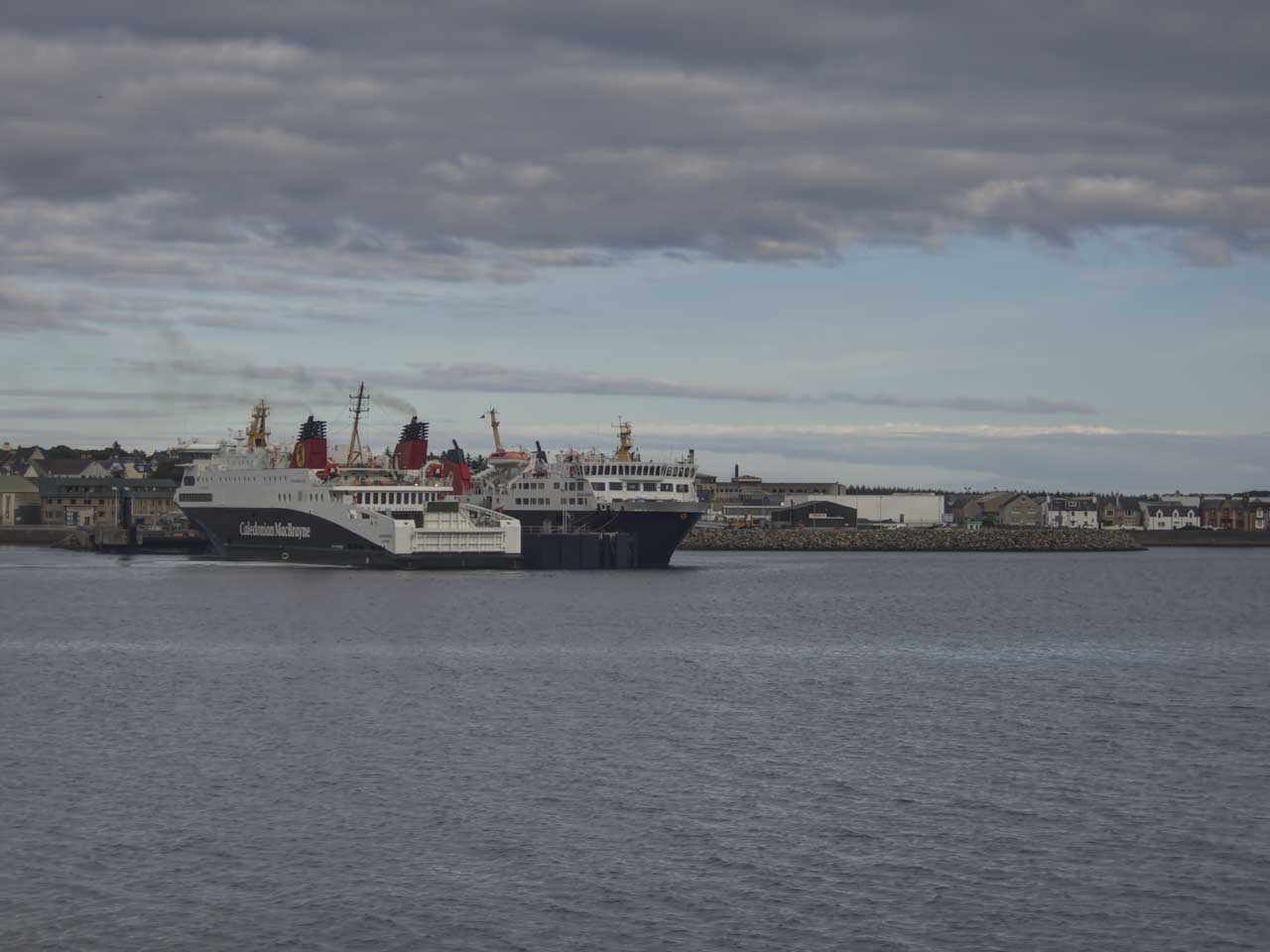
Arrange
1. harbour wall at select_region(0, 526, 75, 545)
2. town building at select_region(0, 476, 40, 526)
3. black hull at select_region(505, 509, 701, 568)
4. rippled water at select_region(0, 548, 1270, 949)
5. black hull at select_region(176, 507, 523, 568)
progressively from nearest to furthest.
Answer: rippled water at select_region(0, 548, 1270, 949) < black hull at select_region(176, 507, 523, 568) < black hull at select_region(505, 509, 701, 568) < harbour wall at select_region(0, 526, 75, 545) < town building at select_region(0, 476, 40, 526)

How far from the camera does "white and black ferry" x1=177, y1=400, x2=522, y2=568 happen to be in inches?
3959

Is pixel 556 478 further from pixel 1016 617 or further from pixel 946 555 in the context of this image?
pixel 946 555

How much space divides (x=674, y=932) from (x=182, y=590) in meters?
71.9

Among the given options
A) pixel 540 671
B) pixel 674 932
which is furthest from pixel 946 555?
pixel 674 932

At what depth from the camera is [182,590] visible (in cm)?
8738

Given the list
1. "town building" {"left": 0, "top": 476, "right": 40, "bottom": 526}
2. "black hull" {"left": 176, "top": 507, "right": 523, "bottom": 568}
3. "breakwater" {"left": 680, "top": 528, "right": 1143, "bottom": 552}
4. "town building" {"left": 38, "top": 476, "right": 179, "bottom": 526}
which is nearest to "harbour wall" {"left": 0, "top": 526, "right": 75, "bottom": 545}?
"town building" {"left": 38, "top": 476, "right": 179, "bottom": 526}

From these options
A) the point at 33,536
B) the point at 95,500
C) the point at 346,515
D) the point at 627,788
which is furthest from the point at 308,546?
the point at 95,500

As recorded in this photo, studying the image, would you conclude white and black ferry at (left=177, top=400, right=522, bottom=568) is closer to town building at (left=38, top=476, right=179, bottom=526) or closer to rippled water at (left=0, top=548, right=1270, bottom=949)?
rippled water at (left=0, top=548, right=1270, bottom=949)

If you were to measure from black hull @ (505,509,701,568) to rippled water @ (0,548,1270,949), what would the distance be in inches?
1840

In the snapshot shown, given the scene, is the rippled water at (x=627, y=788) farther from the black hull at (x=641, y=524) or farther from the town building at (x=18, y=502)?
the town building at (x=18, y=502)

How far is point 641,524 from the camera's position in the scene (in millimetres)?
110000

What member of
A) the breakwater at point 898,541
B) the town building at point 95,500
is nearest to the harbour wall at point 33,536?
the town building at point 95,500

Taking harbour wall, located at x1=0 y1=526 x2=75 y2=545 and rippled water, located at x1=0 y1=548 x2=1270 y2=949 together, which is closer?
rippled water, located at x1=0 y1=548 x2=1270 y2=949

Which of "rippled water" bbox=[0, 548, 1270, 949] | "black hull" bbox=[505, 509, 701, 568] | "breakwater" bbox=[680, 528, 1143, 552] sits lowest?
"rippled water" bbox=[0, 548, 1270, 949]
